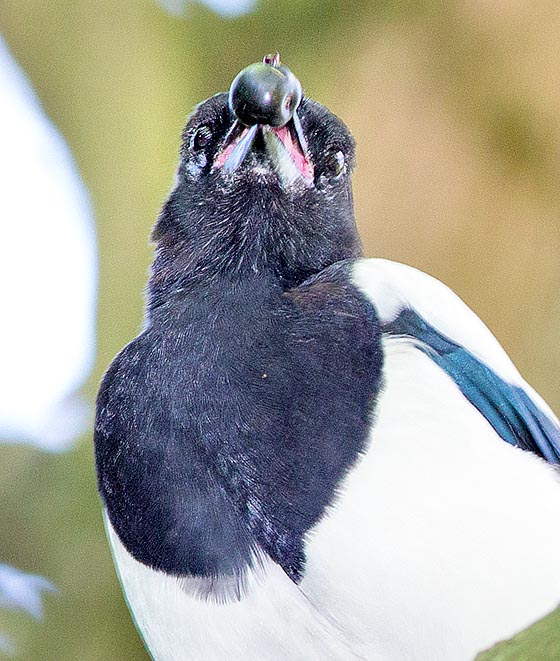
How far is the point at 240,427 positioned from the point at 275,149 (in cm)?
Answer: 26

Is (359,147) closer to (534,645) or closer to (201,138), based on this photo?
(201,138)

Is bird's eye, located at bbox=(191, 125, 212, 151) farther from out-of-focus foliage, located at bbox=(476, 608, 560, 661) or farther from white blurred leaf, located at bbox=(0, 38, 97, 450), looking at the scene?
out-of-focus foliage, located at bbox=(476, 608, 560, 661)

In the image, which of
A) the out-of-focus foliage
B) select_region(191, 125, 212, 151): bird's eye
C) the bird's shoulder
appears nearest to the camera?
the out-of-focus foliage

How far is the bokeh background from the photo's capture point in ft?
3.60

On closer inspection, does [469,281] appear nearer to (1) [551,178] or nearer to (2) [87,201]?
(1) [551,178]

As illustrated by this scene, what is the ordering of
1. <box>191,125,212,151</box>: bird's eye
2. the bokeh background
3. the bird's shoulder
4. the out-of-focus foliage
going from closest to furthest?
the out-of-focus foliage → the bird's shoulder → <box>191,125,212,151</box>: bird's eye → the bokeh background

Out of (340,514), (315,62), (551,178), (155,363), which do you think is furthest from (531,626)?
(315,62)

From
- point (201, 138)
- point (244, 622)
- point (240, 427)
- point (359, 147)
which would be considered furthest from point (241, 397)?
point (359, 147)

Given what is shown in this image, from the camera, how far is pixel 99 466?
88 centimetres

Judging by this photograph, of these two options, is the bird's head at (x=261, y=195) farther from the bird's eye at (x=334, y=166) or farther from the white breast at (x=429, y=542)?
the white breast at (x=429, y=542)

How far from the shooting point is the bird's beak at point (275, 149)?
2.86 ft

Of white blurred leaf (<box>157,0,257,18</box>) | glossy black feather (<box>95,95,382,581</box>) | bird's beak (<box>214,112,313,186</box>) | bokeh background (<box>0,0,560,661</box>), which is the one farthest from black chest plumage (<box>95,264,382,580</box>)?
white blurred leaf (<box>157,0,257,18</box>)

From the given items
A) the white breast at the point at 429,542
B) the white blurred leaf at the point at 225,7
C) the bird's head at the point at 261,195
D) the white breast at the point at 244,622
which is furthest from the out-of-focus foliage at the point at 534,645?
the white blurred leaf at the point at 225,7

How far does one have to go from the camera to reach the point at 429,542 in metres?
0.79
